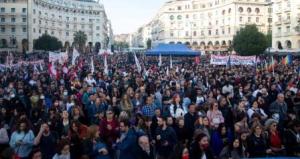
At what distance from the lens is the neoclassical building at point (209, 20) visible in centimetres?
9962

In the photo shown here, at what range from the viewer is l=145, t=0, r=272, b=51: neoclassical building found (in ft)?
327

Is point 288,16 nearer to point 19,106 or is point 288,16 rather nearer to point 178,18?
point 178,18

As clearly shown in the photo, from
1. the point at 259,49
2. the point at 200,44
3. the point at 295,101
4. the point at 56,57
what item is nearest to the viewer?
the point at 295,101

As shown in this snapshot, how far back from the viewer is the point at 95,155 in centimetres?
760

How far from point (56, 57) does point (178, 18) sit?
93.9 meters

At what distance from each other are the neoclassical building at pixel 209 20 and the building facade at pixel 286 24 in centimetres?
1945

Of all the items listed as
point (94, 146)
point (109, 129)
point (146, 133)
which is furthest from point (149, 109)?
point (94, 146)

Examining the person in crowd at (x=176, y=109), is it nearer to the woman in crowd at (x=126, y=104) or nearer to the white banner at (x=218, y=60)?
the woman in crowd at (x=126, y=104)

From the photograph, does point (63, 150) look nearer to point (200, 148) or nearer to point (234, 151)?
point (200, 148)

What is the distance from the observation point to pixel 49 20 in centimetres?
10625

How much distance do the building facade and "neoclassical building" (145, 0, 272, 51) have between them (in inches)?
766

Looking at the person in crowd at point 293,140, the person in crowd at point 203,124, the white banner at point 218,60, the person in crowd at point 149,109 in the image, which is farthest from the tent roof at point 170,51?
the person in crowd at point 293,140

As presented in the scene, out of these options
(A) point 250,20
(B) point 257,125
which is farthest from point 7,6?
(B) point 257,125

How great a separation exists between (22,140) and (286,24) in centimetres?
7250
